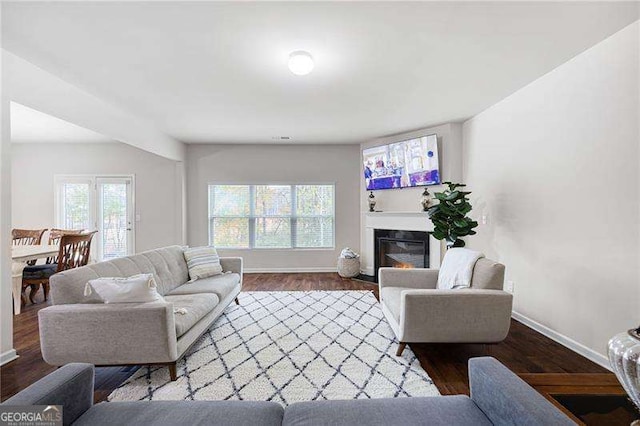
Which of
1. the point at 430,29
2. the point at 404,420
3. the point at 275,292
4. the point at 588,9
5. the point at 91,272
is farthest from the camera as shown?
the point at 275,292

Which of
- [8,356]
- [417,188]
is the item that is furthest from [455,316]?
[8,356]

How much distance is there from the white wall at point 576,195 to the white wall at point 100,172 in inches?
Answer: 222

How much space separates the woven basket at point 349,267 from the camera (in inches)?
207

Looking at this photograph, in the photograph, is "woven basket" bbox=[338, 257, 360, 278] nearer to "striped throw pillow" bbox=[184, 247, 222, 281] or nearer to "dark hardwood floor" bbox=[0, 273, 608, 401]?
"striped throw pillow" bbox=[184, 247, 222, 281]

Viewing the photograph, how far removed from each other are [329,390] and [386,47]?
2.62 metres

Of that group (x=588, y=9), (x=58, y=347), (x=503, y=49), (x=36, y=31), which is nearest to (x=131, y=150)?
(x=36, y=31)

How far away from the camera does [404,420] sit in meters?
1.12

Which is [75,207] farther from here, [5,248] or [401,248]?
[401,248]

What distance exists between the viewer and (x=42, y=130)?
482cm

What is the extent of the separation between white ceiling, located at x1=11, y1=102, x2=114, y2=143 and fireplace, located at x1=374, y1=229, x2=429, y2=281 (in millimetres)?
5018

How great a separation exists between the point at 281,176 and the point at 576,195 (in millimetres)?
4493

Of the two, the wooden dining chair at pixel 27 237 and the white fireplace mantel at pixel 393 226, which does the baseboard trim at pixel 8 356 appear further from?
the white fireplace mantel at pixel 393 226

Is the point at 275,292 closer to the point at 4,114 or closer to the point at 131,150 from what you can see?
the point at 4,114

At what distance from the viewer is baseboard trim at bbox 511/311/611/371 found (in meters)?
2.29
